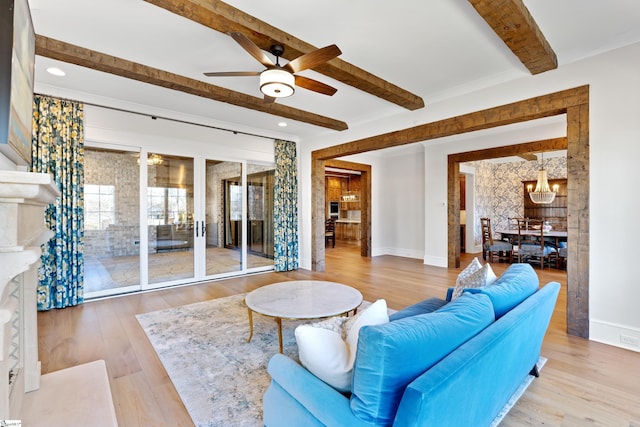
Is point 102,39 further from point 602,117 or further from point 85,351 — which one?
point 602,117

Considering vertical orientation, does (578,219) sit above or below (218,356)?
above

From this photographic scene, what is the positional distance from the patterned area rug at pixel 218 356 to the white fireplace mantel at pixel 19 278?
0.91m

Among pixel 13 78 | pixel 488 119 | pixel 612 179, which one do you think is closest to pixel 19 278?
pixel 13 78

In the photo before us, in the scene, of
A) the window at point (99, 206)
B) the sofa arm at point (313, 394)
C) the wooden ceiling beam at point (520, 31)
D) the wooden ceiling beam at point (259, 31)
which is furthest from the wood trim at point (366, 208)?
the sofa arm at point (313, 394)

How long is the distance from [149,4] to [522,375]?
395 centimetres

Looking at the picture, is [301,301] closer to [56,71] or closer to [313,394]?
[313,394]

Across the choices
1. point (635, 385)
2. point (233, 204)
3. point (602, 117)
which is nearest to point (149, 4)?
point (233, 204)

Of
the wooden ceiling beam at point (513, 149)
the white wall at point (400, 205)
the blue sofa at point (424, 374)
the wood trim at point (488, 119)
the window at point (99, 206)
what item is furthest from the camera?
the white wall at point (400, 205)

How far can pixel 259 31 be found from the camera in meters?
2.52

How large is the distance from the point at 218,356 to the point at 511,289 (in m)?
2.45

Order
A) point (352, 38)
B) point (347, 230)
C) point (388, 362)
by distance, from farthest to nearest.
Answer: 1. point (347, 230)
2. point (352, 38)
3. point (388, 362)

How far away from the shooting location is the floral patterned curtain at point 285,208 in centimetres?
615

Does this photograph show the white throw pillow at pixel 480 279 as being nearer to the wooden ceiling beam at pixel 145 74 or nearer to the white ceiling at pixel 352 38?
the white ceiling at pixel 352 38

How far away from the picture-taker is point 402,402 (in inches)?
40.4
